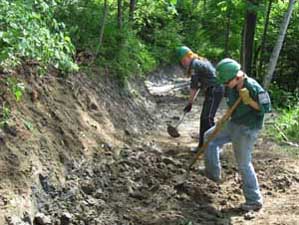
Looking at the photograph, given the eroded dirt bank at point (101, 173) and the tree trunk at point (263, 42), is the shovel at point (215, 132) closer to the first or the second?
the eroded dirt bank at point (101, 173)

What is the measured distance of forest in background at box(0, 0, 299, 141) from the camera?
5578mm

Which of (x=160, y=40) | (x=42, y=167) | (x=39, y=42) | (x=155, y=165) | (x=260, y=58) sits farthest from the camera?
(x=160, y=40)

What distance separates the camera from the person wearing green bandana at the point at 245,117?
6551mm

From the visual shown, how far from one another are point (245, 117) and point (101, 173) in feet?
6.72

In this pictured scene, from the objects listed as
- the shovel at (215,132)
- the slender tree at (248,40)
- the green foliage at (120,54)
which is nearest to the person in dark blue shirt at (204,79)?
the shovel at (215,132)

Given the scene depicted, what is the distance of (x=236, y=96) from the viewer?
6816 mm

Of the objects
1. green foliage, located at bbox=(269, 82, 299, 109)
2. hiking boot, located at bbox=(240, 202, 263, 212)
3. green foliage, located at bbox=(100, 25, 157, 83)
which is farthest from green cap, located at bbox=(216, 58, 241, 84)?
green foliage, located at bbox=(269, 82, 299, 109)

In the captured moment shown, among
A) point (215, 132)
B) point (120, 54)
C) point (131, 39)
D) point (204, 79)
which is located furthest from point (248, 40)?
point (215, 132)

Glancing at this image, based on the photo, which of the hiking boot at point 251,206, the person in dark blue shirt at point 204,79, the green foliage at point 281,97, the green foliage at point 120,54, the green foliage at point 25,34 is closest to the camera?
the green foliage at point 25,34

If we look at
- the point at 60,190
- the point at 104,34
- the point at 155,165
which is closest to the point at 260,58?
the point at 104,34

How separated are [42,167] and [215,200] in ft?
7.34

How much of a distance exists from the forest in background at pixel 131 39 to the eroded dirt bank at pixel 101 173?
470 mm

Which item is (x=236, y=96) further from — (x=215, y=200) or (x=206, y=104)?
(x=206, y=104)

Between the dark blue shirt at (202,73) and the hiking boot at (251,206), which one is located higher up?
the dark blue shirt at (202,73)
